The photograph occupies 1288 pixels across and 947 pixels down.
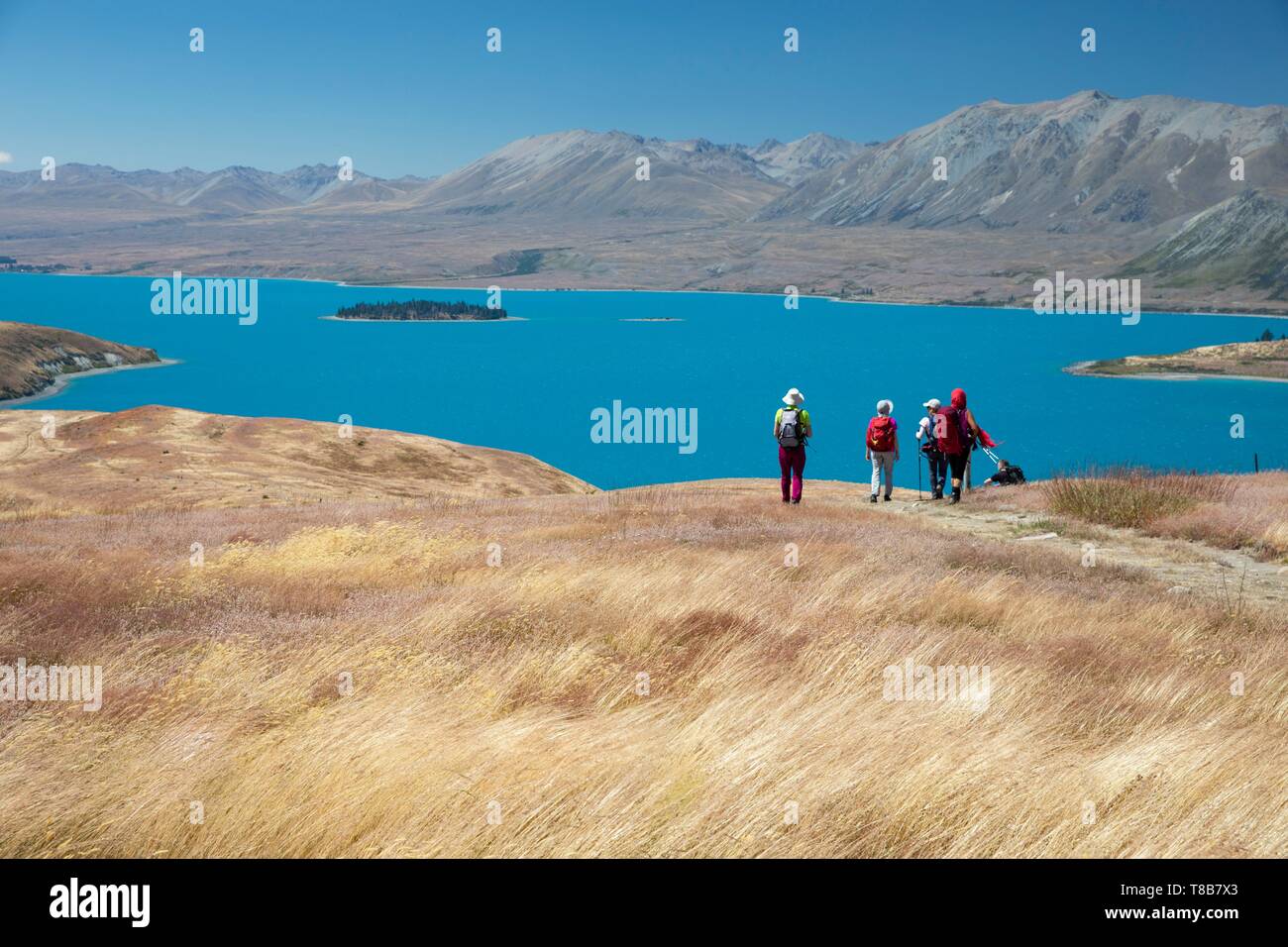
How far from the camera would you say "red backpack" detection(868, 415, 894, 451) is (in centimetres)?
2341

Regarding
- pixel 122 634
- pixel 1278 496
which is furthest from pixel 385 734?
pixel 1278 496

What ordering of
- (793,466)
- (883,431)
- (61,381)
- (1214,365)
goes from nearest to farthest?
1. (793,466)
2. (883,431)
3. (61,381)
4. (1214,365)

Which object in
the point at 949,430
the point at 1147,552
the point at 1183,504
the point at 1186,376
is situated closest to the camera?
the point at 1147,552

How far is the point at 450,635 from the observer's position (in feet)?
29.3

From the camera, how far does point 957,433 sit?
896 inches

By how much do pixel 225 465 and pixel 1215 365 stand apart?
177 m

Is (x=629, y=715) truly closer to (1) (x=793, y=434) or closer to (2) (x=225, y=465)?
(1) (x=793, y=434)

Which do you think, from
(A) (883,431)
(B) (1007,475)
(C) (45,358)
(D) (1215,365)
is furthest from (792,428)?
(D) (1215,365)

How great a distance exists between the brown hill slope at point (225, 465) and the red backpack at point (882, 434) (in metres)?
20.3
